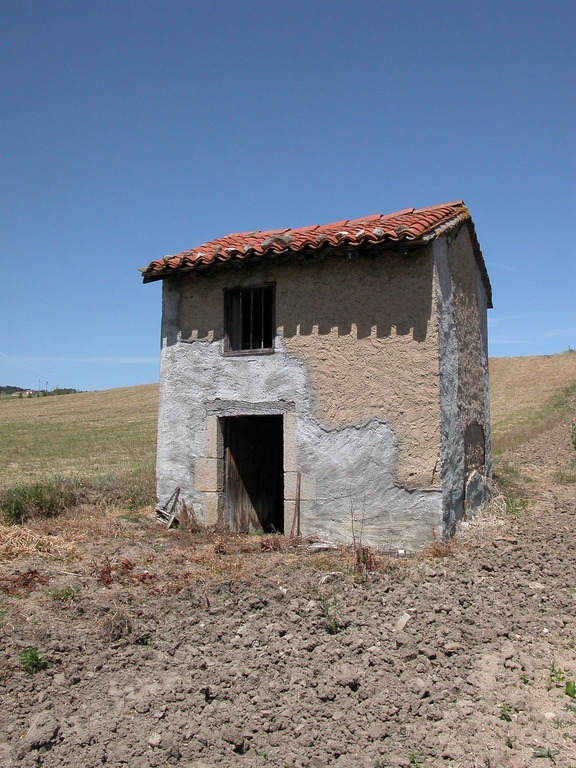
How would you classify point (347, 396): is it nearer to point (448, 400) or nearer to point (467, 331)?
point (448, 400)

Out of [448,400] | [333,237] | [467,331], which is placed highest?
[333,237]

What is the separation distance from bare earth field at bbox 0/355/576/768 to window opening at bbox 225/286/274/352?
2992 mm

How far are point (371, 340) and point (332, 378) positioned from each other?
2.46 ft

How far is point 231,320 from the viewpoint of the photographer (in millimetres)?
9836

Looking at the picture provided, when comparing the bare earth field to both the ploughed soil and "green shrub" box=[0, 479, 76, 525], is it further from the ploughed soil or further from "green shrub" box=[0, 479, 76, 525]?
"green shrub" box=[0, 479, 76, 525]

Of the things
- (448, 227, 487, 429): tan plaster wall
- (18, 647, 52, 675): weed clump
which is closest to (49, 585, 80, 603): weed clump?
(18, 647, 52, 675): weed clump

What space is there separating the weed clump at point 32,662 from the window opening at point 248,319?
17.7ft

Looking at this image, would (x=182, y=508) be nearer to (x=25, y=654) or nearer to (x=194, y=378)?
(x=194, y=378)

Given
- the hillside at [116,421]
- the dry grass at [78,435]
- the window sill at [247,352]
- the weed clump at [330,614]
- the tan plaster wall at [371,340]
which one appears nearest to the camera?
the weed clump at [330,614]

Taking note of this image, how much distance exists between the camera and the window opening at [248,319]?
9680 mm

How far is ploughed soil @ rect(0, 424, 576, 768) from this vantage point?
162 inches

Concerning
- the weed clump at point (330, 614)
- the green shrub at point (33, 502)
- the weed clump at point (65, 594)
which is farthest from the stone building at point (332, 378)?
the weed clump at point (65, 594)

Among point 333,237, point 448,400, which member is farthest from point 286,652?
point 333,237

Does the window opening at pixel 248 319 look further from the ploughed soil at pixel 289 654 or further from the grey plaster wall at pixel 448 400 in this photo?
the ploughed soil at pixel 289 654
